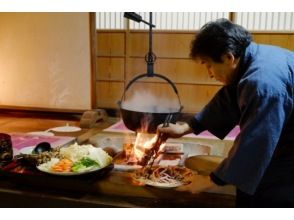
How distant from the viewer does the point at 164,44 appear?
17.9 feet

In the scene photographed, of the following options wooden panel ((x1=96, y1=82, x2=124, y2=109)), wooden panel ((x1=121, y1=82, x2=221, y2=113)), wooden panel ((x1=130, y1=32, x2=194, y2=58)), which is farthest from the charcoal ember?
wooden panel ((x1=96, y1=82, x2=124, y2=109))

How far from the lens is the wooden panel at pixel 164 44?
17.6 feet

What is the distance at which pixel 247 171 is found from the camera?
1.53 metres

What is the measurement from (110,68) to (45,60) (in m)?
1.00

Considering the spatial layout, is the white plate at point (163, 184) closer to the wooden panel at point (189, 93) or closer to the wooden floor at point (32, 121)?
the wooden floor at point (32, 121)

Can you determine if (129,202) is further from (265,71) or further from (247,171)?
(265,71)

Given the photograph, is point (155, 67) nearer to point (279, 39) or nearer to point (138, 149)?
point (279, 39)

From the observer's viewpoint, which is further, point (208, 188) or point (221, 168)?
point (208, 188)

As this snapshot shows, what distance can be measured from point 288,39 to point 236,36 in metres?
3.79

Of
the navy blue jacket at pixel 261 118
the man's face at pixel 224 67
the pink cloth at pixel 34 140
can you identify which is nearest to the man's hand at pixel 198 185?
the navy blue jacket at pixel 261 118

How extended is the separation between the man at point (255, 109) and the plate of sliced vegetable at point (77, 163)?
0.80 metres

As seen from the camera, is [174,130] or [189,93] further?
[189,93]

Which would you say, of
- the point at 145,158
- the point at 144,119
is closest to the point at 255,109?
the point at 144,119

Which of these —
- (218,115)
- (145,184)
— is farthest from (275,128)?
(145,184)
